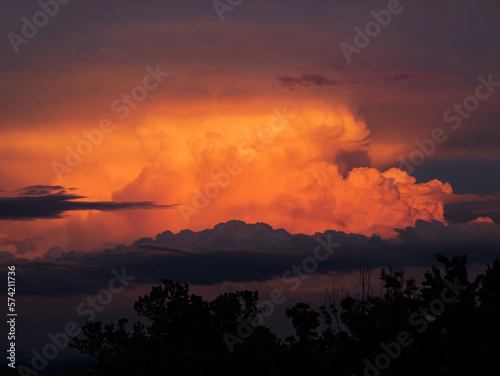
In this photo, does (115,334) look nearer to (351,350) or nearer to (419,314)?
(351,350)

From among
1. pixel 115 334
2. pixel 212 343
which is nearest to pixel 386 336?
pixel 212 343

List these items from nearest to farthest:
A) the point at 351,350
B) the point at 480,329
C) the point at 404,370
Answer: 1. the point at 480,329
2. the point at 404,370
3. the point at 351,350

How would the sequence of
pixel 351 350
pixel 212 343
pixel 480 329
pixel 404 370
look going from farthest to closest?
pixel 212 343 → pixel 351 350 → pixel 404 370 → pixel 480 329

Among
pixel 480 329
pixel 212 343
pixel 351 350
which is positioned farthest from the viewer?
pixel 212 343

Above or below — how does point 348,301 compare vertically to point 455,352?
above

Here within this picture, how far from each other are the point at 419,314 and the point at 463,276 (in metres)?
3.71

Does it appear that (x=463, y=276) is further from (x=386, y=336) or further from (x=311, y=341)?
(x=311, y=341)

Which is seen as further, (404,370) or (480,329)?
(404,370)

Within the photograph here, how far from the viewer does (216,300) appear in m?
52.2

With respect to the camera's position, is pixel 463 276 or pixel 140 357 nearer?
pixel 463 276

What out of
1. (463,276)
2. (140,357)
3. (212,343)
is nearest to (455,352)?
(463,276)

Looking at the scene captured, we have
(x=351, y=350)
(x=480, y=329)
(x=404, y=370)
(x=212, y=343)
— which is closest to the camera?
(x=480, y=329)

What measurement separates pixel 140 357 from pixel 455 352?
20937 millimetres

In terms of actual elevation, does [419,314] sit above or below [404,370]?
above
